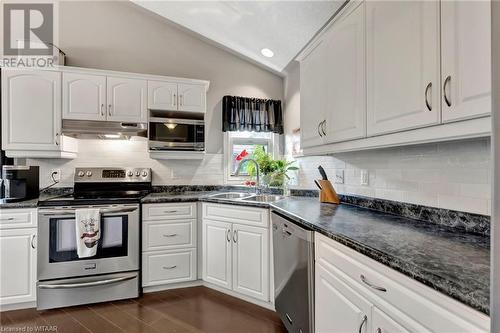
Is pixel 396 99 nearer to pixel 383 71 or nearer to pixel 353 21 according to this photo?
pixel 383 71

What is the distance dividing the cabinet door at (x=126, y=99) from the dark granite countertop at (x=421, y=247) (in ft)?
6.67

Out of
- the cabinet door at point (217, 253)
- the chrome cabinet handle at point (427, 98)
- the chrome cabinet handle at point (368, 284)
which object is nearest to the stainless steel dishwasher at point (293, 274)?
the chrome cabinet handle at point (368, 284)

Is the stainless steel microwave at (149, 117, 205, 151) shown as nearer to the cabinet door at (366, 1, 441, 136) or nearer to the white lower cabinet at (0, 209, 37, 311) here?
Result: the white lower cabinet at (0, 209, 37, 311)

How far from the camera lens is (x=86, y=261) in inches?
88.6

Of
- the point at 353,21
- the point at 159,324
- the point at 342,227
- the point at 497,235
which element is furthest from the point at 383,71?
the point at 159,324

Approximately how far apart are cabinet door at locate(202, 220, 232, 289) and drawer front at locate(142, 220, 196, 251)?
16cm

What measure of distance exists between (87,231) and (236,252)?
4.40 ft

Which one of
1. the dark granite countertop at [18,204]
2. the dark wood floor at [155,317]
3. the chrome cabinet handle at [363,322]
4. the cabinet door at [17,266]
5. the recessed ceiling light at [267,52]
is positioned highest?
the recessed ceiling light at [267,52]

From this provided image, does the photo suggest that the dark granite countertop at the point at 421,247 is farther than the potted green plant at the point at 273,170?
No

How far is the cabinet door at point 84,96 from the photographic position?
8.29 feet

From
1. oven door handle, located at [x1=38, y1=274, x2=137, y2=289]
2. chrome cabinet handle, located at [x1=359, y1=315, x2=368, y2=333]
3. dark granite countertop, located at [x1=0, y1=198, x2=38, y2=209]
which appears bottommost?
oven door handle, located at [x1=38, y1=274, x2=137, y2=289]

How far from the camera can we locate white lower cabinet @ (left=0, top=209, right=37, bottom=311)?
2.11m

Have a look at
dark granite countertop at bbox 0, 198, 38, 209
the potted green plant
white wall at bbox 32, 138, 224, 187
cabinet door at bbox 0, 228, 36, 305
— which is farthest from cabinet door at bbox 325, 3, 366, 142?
cabinet door at bbox 0, 228, 36, 305

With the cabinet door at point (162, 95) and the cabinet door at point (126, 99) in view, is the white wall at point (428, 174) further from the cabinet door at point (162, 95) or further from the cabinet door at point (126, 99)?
the cabinet door at point (126, 99)
